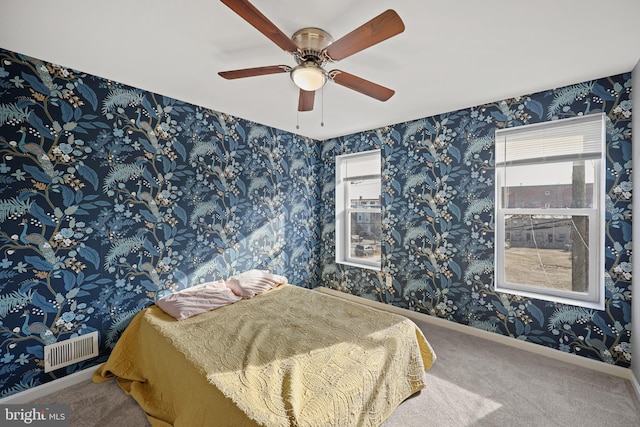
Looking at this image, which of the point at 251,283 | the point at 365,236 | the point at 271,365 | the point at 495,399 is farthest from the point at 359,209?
the point at 271,365

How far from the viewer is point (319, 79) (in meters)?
1.68

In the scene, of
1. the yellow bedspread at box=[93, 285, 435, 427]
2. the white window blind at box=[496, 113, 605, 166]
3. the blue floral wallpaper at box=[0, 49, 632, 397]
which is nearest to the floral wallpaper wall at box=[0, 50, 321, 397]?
the blue floral wallpaper at box=[0, 49, 632, 397]

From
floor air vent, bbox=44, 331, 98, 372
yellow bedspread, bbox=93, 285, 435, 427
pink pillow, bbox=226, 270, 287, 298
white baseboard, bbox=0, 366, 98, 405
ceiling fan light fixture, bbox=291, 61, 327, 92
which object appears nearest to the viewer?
yellow bedspread, bbox=93, 285, 435, 427

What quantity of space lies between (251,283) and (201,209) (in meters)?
0.93

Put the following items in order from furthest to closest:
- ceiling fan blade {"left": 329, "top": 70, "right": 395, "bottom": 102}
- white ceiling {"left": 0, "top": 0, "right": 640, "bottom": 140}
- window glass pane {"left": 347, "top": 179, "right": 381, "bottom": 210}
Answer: window glass pane {"left": 347, "top": 179, "right": 381, "bottom": 210} < ceiling fan blade {"left": 329, "top": 70, "right": 395, "bottom": 102} < white ceiling {"left": 0, "top": 0, "right": 640, "bottom": 140}

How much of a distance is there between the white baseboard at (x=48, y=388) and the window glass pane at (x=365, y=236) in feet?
10.0

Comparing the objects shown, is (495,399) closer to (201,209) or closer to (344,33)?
(344,33)

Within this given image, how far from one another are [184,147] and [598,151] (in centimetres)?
372

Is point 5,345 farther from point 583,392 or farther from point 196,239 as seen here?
point 583,392

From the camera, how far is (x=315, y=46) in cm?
171

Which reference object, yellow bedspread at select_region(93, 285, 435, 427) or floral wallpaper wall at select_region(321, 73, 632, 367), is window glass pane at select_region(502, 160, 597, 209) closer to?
floral wallpaper wall at select_region(321, 73, 632, 367)

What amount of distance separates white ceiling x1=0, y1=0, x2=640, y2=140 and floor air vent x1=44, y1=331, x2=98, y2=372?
6.82ft

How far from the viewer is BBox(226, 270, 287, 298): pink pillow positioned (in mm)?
2773

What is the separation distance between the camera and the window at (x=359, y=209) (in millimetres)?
3819
